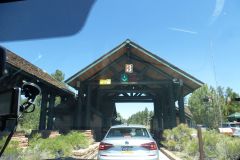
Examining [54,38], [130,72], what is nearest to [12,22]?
[54,38]

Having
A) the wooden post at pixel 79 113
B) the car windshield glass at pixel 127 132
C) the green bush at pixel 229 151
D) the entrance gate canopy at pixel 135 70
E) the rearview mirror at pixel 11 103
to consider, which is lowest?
the green bush at pixel 229 151

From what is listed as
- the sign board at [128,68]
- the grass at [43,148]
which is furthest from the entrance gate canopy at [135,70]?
the grass at [43,148]

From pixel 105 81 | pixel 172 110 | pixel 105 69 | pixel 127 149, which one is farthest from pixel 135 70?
pixel 127 149

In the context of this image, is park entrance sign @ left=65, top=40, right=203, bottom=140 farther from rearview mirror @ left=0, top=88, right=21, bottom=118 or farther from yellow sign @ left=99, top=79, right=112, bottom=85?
rearview mirror @ left=0, top=88, right=21, bottom=118

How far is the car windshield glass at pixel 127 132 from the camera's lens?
887cm

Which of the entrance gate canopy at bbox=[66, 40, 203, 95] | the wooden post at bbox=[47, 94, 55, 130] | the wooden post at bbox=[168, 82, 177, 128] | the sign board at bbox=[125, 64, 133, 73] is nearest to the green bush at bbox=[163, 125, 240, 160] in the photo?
the wooden post at bbox=[168, 82, 177, 128]

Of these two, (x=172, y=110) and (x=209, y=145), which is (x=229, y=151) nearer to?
(x=209, y=145)

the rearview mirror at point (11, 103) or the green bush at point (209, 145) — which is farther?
the green bush at point (209, 145)

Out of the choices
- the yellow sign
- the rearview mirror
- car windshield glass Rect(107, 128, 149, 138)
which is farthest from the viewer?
the yellow sign

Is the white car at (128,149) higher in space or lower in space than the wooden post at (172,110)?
lower

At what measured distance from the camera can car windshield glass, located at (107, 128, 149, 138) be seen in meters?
8.87

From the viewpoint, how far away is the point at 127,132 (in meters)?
8.98

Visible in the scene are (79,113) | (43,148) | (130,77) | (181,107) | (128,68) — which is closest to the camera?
(43,148)

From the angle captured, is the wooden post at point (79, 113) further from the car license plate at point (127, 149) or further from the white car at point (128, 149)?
the car license plate at point (127, 149)
